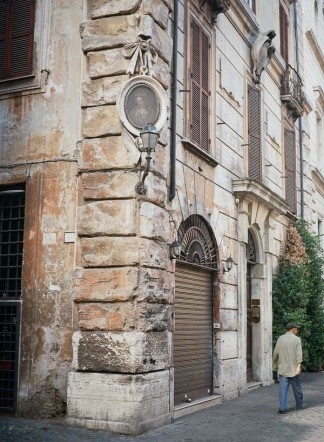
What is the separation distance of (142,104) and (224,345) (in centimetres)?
528

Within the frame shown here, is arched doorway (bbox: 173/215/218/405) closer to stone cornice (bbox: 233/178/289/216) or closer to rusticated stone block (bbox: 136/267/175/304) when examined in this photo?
rusticated stone block (bbox: 136/267/175/304)

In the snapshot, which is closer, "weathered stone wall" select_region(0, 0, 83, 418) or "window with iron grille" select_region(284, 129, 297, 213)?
Result: "weathered stone wall" select_region(0, 0, 83, 418)

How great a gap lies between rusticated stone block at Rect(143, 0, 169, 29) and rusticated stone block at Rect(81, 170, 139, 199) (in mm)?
2490

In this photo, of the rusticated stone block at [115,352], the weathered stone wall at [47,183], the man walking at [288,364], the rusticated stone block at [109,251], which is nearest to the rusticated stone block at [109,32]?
the weathered stone wall at [47,183]

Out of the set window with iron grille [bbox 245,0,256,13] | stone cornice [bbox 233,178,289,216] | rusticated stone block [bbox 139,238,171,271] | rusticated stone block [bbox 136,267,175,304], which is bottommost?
rusticated stone block [bbox 136,267,175,304]

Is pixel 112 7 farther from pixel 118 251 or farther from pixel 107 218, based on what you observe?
pixel 118 251

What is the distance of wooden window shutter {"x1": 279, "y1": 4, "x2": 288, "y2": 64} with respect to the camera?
18.2 m

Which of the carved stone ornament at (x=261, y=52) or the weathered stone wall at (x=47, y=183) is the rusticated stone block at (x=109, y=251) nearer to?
the weathered stone wall at (x=47, y=183)

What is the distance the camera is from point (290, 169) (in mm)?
18469

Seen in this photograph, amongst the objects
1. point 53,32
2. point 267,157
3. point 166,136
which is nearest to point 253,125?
point 267,157

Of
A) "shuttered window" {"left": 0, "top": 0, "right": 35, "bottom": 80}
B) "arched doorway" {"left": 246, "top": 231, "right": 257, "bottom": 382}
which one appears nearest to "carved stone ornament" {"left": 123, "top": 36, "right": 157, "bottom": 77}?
"shuttered window" {"left": 0, "top": 0, "right": 35, "bottom": 80}

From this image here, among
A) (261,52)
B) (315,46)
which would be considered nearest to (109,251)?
(261,52)

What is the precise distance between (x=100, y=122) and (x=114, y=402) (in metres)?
4.00

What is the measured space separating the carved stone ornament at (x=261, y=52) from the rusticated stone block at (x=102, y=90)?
6.54 metres
